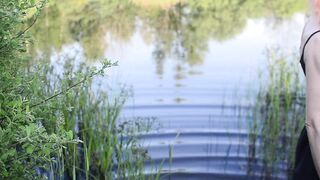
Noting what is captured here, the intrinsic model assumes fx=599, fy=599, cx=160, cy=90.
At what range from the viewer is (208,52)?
10.4 m

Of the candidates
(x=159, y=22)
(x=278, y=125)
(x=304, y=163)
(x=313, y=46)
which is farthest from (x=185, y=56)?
(x=313, y=46)

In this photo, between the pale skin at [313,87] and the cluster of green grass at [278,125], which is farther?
the cluster of green grass at [278,125]

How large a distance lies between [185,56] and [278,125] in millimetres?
4917

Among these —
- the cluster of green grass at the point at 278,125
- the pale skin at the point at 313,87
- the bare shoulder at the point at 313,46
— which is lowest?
the cluster of green grass at the point at 278,125

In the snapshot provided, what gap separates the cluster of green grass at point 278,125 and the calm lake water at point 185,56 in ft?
0.40

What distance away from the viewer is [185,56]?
1005 centimetres

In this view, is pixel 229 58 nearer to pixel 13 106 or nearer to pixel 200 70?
pixel 200 70

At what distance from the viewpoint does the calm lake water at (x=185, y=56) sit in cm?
580

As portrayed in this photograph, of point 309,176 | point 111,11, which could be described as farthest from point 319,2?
point 111,11

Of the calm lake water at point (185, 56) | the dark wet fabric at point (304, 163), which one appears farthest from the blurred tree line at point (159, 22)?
the dark wet fabric at point (304, 163)

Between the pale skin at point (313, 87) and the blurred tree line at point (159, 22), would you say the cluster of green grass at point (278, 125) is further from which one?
the blurred tree line at point (159, 22)

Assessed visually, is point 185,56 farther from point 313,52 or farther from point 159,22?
point 313,52

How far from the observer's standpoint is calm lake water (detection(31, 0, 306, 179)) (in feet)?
19.0

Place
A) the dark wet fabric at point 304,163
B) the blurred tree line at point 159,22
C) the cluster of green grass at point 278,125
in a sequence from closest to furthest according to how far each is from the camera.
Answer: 1. the dark wet fabric at point 304,163
2. the cluster of green grass at point 278,125
3. the blurred tree line at point 159,22
